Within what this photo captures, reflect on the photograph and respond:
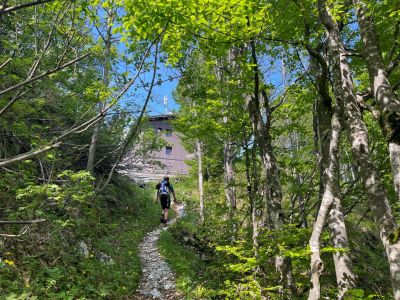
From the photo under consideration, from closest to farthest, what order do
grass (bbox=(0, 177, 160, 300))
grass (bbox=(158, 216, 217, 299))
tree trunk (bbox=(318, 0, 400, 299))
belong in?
1. tree trunk (bbox=(318, 0, 400, 299))
2. grass (bbox=(0, 177, 160, 300))
3. grass (bbox=(158, 216, 217, 299))

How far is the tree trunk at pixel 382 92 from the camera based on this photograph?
4019 millimetres

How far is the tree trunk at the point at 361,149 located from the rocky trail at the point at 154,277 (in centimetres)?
562

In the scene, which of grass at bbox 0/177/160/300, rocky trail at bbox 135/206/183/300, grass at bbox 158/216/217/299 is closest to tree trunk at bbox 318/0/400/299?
grass at bbox 158/216/217/299

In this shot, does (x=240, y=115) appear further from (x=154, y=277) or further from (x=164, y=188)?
(x=164, y=188)

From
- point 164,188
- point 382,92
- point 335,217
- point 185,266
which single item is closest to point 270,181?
point 335,217

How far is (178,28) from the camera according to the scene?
21.6 ft

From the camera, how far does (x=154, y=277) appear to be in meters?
9.50

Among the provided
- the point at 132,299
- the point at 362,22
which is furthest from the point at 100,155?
the point at 362,22

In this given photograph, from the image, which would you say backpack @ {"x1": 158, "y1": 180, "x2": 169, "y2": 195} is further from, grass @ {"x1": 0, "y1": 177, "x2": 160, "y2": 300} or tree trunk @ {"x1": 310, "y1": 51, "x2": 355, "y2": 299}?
tree trunk @ {"x1": 310, "y1": 51, "x2": 355, "y2": 299}

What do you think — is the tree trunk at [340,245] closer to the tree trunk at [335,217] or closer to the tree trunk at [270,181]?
the tree trunk at [335,217]

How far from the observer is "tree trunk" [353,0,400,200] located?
4.02 metres

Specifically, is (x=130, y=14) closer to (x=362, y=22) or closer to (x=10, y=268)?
(x=362, y=22)

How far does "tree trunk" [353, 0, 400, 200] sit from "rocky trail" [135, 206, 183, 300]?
20.1 feet

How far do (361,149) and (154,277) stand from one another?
23.4ft
